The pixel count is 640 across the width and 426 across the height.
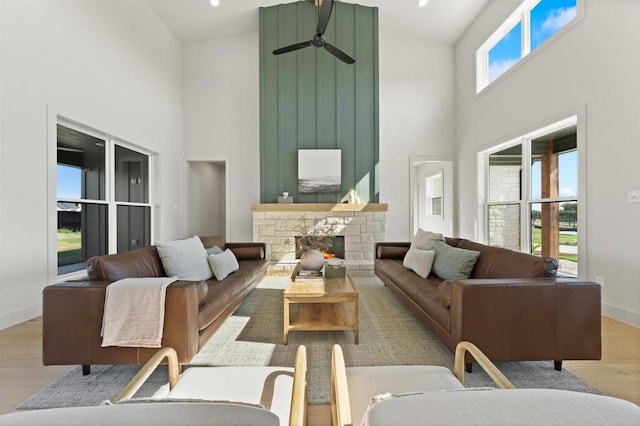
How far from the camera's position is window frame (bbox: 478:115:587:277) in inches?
129

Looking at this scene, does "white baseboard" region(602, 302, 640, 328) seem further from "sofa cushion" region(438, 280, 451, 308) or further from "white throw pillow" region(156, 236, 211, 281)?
"white throw pillow" region(156, 236, 211, 281)

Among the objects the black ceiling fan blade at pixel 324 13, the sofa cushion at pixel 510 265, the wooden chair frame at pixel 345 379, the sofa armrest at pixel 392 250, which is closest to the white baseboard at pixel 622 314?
the sofa cushion at pixel 510 265

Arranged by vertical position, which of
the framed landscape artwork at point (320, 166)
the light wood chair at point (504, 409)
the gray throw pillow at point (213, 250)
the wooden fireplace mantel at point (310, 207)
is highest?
the framed landscape artwork at point (320, 166)

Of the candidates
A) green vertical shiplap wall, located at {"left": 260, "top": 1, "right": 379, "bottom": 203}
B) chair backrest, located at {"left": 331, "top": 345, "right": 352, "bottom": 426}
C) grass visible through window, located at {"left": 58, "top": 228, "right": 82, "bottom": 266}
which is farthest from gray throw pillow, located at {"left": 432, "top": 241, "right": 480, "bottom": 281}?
grass visible through window, located at {"left": 58, "top": 228, "right": 82, "bottom": 266}

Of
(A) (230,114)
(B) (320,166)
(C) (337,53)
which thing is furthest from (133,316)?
(A) (230,114)

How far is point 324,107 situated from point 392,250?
11.0ft

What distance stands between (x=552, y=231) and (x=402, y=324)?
2.59 meters

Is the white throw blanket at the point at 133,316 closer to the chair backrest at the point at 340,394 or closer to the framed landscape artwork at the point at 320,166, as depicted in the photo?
the chair backrest at the point at 340,394

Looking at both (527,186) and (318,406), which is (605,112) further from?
(318,406)

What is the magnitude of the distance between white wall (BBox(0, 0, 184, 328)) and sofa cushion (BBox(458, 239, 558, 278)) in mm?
4168

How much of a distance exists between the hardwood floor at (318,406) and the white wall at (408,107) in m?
4.17

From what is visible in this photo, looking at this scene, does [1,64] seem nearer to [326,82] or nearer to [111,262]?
[111,262]

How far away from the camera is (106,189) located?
421 cm

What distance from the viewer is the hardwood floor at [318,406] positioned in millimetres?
1683
